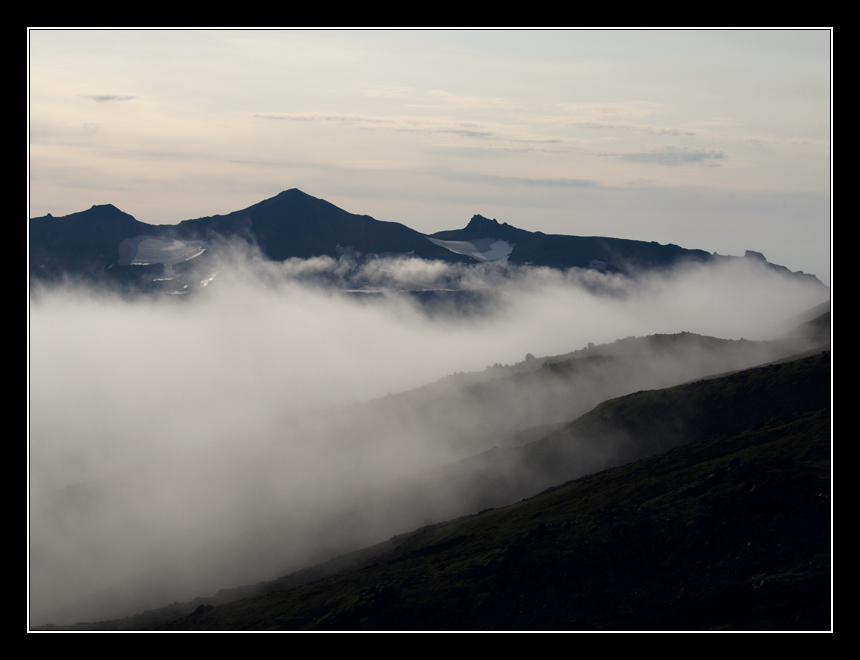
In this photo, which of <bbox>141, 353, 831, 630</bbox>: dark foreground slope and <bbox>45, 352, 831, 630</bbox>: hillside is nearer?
<bbox>141, 353, 831, 630</bbox>: dark foreground slope

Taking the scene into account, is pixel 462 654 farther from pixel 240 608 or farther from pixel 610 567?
pixel 240 608

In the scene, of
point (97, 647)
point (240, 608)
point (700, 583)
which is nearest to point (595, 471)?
point (700, 583)

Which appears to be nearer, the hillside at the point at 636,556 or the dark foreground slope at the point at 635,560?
the dark foreground slope at the point at 635,560

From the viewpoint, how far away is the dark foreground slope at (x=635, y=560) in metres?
108

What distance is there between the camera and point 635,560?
121250 mm

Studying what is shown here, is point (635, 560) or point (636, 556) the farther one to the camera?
point (636, 556)

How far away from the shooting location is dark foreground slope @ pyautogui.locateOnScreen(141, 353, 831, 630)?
108 meters

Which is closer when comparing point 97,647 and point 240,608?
point 97,647

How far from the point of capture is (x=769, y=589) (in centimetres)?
10344

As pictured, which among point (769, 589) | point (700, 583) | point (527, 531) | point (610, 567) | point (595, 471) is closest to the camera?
point (769, 589)

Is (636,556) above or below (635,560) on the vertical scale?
above

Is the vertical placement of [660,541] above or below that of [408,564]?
above
